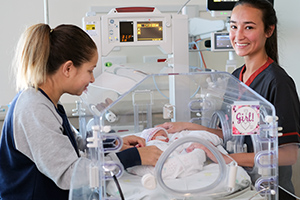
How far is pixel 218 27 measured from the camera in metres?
2.75

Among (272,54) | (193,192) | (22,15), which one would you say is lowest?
(193,192)

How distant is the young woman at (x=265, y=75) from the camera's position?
1.40m

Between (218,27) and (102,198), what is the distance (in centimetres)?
190

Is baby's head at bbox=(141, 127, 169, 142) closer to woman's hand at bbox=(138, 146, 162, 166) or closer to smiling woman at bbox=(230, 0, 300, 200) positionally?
woman's hand at bbox=(138, 146, 162, 166)

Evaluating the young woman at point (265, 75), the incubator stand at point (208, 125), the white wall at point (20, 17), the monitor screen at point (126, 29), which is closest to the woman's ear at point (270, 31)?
the young woman at point (265, 75)

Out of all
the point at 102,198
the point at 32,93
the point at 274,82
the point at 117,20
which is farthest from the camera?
the point at 117,20

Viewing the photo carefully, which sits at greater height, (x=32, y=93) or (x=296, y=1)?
(x=296, y=1)

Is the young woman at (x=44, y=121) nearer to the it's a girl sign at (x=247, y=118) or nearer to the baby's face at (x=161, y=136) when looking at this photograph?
the baby's face at (x=161, y=136)

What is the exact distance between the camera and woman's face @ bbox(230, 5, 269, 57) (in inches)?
67.3

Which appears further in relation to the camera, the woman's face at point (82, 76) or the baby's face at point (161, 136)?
the baby's face at point (161, 136)

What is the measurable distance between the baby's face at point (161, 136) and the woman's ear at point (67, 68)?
0.44 meters

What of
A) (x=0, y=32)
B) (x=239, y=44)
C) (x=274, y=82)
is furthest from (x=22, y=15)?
(x=274, y=82)

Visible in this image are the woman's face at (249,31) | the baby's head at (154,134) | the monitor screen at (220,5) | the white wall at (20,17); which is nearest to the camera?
the baby's head at (154,134)

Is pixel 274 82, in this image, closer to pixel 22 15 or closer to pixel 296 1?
pixel 296 1
